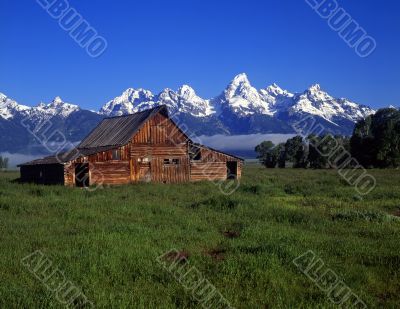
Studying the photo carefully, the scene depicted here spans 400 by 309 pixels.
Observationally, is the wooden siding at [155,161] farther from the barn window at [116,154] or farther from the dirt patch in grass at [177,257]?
the dirt patch in grass at [177,257]

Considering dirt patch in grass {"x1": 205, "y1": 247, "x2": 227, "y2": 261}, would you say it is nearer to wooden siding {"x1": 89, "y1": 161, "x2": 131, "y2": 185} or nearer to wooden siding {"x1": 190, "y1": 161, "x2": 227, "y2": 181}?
wooden siding {"x1": 89, "y1": 161, "x2": 131, "y2": 185}

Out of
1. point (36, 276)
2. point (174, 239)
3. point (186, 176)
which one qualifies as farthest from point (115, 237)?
point (186, 176)

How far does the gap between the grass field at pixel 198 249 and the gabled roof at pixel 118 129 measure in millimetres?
20216

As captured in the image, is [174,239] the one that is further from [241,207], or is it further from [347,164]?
[347,164]

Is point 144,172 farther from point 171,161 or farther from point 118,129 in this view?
point 118,129

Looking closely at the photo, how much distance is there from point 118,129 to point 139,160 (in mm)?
6181

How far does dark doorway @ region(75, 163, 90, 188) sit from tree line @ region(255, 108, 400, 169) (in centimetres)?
3188

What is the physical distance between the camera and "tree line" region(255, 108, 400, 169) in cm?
6988

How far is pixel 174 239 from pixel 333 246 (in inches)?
169

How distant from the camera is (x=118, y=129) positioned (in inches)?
1762

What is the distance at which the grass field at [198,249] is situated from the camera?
28.3 ft

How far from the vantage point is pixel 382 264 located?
35.3ft

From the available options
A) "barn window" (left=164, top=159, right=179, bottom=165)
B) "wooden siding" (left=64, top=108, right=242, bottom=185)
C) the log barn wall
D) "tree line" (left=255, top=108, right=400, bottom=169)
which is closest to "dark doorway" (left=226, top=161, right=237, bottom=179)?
the log barn wall

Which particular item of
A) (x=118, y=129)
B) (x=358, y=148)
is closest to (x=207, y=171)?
(x=118, y=129)
